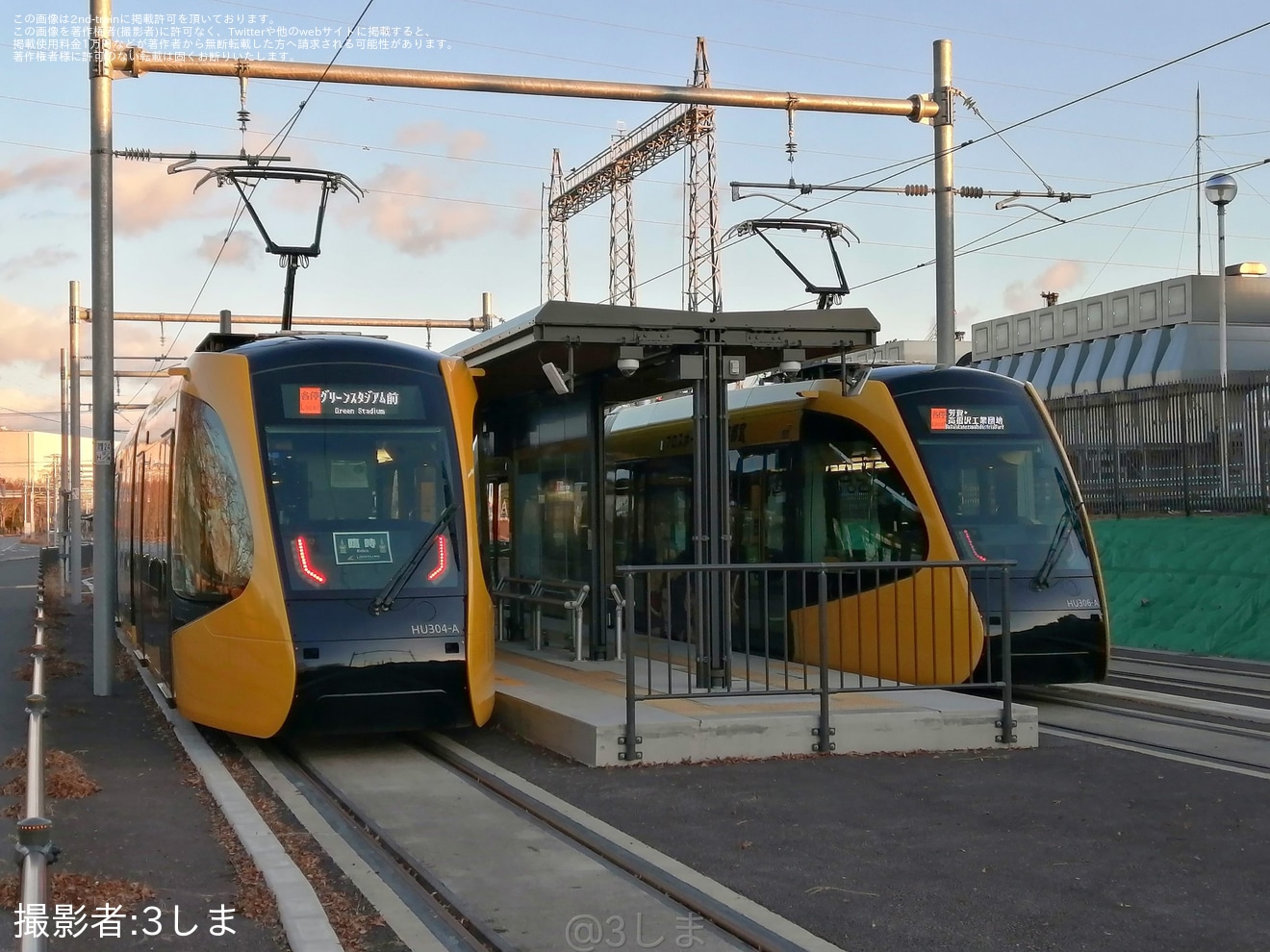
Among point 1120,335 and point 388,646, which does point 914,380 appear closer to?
point 388,646

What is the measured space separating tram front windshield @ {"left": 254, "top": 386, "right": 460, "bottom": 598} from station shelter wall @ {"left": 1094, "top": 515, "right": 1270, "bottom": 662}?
11373 mm

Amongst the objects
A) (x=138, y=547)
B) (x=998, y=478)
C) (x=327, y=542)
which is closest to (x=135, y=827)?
(x=327, y=542)

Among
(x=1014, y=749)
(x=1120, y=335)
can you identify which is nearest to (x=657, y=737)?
(x=1014, y=749)

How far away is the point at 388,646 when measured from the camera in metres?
10.1

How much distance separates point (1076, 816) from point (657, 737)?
2858 mm

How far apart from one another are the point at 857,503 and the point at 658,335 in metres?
3.27

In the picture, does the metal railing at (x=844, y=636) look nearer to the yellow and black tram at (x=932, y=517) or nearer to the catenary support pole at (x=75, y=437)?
the yellow and black tram at (x=932, y=517)

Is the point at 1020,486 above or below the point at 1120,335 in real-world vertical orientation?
below

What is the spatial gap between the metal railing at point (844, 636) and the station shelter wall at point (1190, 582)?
6.61m

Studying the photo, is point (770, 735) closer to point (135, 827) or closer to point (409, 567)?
point (409, 567)

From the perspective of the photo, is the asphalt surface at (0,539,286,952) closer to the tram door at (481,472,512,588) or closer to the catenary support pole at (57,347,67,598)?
the tram door at (481,472,512,588)

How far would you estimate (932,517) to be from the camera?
13.1 meters

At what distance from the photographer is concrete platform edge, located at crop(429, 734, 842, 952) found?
5.91 metres

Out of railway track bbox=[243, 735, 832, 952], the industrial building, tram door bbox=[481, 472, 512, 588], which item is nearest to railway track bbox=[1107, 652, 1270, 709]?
tram door bbox=[481, 472, 512, 588]
